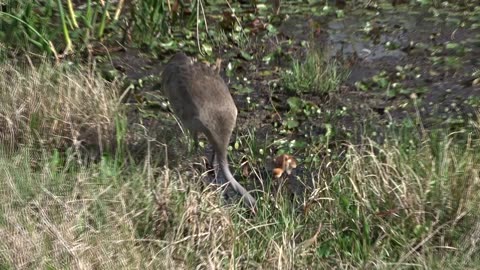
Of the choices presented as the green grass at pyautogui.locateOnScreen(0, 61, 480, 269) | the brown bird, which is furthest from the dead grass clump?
the brown bird

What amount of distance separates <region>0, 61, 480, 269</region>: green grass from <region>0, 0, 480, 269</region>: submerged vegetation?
1 cm

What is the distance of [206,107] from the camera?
588 cm

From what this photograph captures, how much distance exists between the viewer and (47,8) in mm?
7648

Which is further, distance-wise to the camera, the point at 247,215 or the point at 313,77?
the point at 313,77

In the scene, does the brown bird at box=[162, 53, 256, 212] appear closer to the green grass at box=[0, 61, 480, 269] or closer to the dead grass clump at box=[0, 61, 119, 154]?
the green grass at box=[0, 61, 480, 269]

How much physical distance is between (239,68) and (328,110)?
90 centimetres

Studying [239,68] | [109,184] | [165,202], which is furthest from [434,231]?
[239,68]

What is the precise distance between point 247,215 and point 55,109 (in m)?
1.48

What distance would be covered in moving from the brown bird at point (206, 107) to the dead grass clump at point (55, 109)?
477 millimetres

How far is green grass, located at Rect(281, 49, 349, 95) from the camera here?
6.93m

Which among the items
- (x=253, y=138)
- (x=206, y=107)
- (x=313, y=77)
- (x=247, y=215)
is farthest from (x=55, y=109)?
(x=313, y=77)

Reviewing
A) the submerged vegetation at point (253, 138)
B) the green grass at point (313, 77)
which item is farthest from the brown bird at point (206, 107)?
the green grass at point (313, 77)

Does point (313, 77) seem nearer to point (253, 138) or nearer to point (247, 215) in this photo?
point (253, 138)

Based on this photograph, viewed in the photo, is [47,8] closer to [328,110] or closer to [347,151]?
[328,110]
